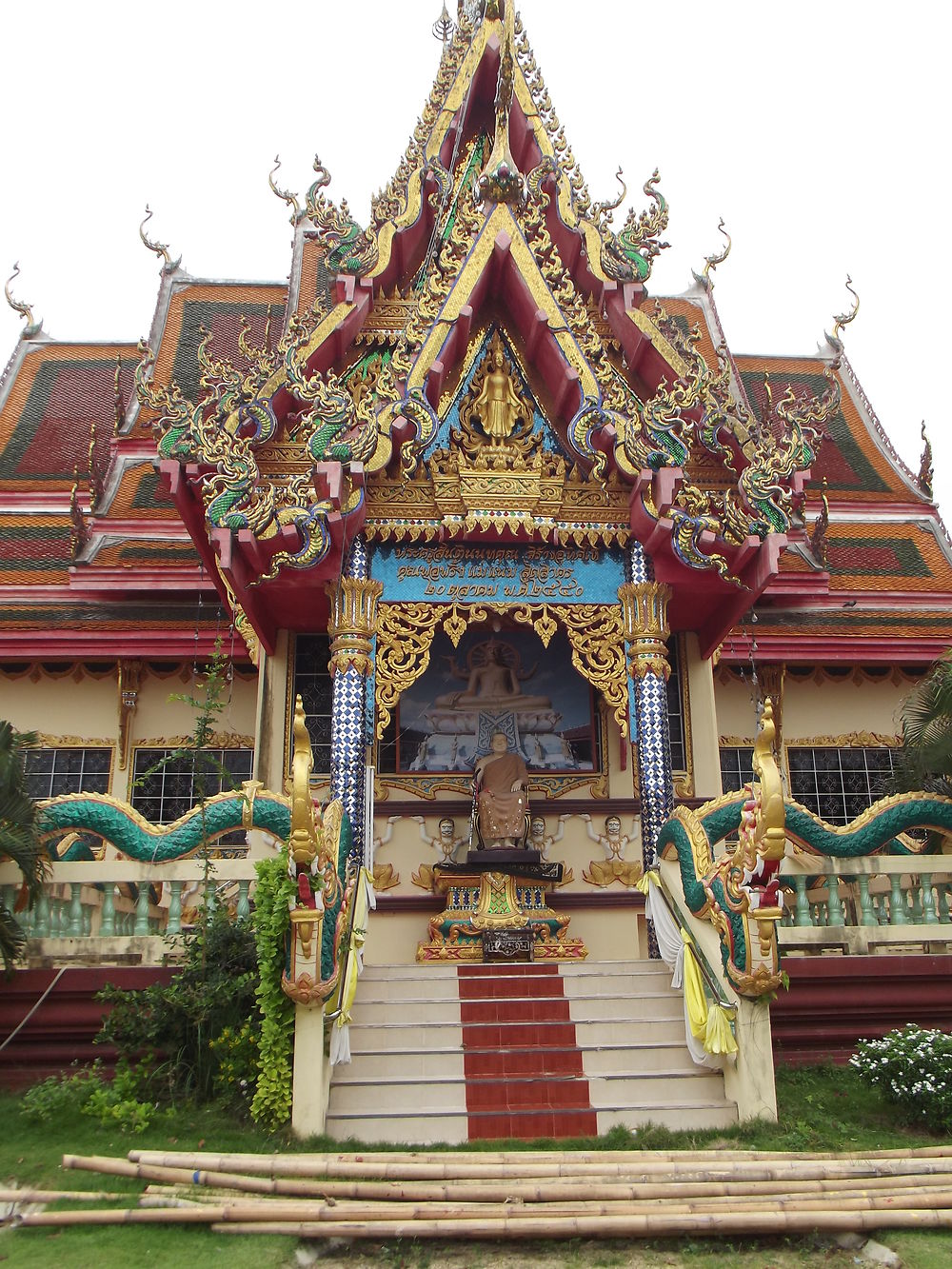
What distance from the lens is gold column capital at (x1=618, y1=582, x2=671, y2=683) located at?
1012cm

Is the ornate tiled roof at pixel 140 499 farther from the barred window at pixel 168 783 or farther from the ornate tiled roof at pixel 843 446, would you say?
the ornate tiled roof at pixel 843 446

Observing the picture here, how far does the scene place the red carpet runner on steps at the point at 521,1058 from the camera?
7.13 metres

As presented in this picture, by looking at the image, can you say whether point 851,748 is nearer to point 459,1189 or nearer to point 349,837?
point 349,837

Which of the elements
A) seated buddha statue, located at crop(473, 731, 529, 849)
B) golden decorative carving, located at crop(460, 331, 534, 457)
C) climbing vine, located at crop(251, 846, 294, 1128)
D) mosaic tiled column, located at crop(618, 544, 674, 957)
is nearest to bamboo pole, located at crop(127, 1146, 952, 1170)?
climbing vine, located at crop(251, 846, 294, 1128)

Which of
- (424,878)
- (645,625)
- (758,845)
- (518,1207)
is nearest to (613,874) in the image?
(424,878)

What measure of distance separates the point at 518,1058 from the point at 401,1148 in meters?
1.09

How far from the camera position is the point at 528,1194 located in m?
5.73

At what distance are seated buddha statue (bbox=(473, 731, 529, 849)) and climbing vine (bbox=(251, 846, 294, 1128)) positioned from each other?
12.0 ft

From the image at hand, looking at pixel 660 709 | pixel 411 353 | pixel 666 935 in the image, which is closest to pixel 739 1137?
pixel 666 935

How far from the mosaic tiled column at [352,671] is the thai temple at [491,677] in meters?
0.03

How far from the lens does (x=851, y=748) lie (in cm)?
1322

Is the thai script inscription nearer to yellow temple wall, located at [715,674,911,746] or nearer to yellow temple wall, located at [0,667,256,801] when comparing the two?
yellow temple wall, located at [0,667,256,801]

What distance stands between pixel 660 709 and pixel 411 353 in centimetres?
355

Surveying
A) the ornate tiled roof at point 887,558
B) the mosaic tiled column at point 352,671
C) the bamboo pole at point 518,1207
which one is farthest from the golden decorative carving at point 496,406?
the bamboo pole at point 518,1207
